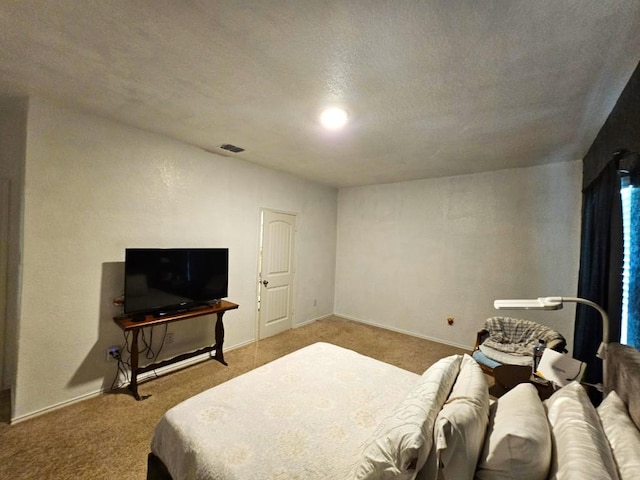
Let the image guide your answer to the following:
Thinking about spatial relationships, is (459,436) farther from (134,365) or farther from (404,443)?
(134,365)

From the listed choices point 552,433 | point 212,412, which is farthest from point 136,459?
point 552,433

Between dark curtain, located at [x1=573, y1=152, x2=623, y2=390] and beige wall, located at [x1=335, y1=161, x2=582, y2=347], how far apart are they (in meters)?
0.63

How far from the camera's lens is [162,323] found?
2641mm

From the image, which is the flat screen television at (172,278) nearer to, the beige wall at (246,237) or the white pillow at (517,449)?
the beige wall at (246,237)

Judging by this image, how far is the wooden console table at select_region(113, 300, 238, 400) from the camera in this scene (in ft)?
8.29

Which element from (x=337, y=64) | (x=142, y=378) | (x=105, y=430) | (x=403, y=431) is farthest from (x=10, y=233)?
(x=403, y=431)

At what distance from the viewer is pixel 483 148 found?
2973 millimetres

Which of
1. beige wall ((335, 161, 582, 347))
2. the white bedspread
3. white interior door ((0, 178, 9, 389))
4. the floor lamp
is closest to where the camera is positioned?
the white bedspread

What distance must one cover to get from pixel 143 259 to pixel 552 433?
319cm

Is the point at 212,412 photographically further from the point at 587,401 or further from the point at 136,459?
the point at 587,401

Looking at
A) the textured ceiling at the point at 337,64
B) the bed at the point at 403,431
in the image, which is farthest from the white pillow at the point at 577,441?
the textured ceiling at the point at 337,64

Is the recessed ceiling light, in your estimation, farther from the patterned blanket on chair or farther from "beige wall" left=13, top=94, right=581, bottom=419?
the patterned blanket on chair

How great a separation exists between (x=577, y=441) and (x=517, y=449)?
0.23 meters

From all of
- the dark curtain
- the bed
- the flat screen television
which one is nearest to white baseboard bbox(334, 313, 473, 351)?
the dark curtain
